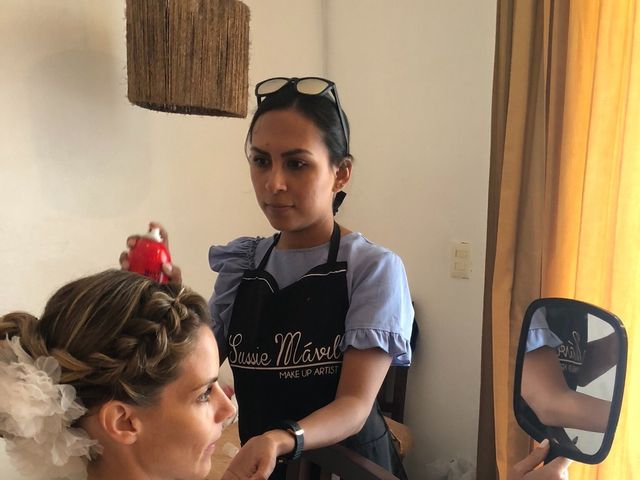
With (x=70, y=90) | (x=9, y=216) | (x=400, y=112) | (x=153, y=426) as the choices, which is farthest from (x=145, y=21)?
(x=153, y=426)

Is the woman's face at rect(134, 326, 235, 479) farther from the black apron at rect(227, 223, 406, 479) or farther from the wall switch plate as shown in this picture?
the wall switch plate

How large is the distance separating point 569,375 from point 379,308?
0.93 feet

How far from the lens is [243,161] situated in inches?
73.8

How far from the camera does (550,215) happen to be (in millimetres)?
1286

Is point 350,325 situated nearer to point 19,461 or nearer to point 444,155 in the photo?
point 19,461

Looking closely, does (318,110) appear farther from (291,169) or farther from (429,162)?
(429,162)

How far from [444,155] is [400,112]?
0.22 m

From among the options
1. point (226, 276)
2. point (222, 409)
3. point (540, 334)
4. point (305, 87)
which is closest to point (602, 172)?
point (540, 334)

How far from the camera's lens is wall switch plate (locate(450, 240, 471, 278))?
169cm

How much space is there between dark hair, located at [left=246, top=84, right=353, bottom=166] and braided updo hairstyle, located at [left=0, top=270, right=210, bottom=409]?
1.34 ft

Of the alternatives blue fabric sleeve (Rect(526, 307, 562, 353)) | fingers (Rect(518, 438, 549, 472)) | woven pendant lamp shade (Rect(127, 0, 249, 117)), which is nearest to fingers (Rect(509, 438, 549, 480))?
fingers (Rect(518, 438, 549, 472))

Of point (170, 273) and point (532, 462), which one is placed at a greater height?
point (170, 273)

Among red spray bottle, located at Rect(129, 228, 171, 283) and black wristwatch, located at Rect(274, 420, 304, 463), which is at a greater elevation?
red spray bottle, located at Rect(129, 228, 171, 283)

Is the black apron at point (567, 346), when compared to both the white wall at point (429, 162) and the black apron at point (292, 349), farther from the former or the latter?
the white wall at point (429, 162)
